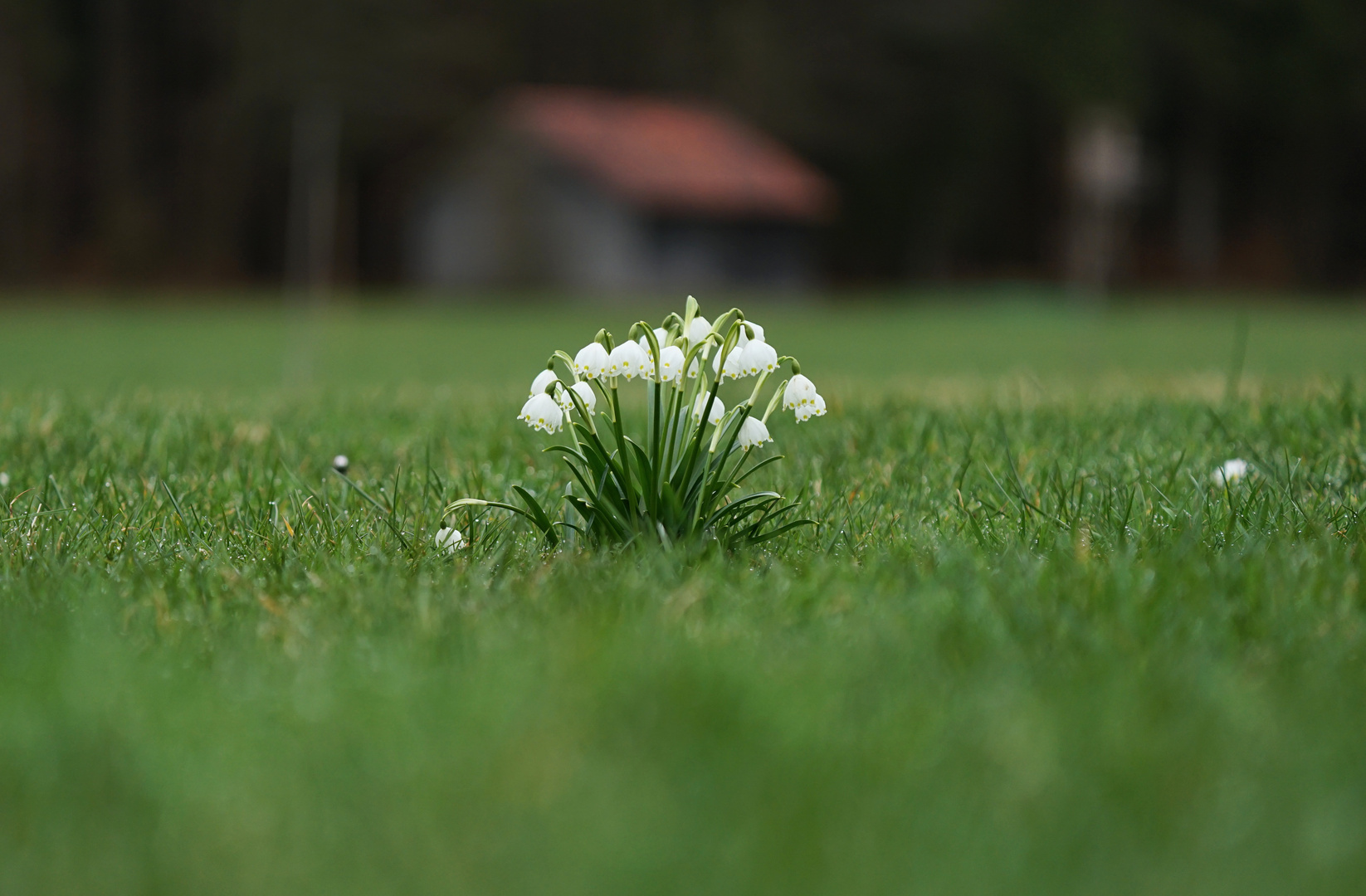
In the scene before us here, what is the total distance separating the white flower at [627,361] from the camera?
2.97m

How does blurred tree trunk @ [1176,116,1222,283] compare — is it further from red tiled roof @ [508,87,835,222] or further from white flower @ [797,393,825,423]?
white flower @ [797,393,825,423]

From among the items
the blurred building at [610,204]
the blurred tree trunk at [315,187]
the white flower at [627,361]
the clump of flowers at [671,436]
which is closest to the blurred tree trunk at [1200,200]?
the blurred building at [610,204]

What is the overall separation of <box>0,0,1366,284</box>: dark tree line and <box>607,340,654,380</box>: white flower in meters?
37.9

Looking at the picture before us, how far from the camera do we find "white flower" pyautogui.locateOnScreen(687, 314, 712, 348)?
3209mm

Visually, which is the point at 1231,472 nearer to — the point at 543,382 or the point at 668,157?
the point at 543,382

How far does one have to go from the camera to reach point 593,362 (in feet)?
9.90

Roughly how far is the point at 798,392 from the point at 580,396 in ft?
1.72

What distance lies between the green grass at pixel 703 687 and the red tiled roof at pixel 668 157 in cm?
3666

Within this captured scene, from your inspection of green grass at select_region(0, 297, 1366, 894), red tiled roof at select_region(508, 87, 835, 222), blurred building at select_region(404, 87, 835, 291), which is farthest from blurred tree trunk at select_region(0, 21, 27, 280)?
green grass at select_region(0, 297, 1366, 894)

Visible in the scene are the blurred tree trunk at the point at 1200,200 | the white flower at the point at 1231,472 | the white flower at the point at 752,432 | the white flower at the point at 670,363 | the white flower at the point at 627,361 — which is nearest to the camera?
the white flower at the point at 627,361

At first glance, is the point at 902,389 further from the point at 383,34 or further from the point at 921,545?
the point at 383,34

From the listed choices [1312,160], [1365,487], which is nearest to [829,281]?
[1312,160]

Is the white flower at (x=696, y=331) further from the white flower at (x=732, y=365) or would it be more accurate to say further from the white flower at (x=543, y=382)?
the white flower at (x=543, y=382)

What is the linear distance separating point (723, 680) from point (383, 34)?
43515mm
